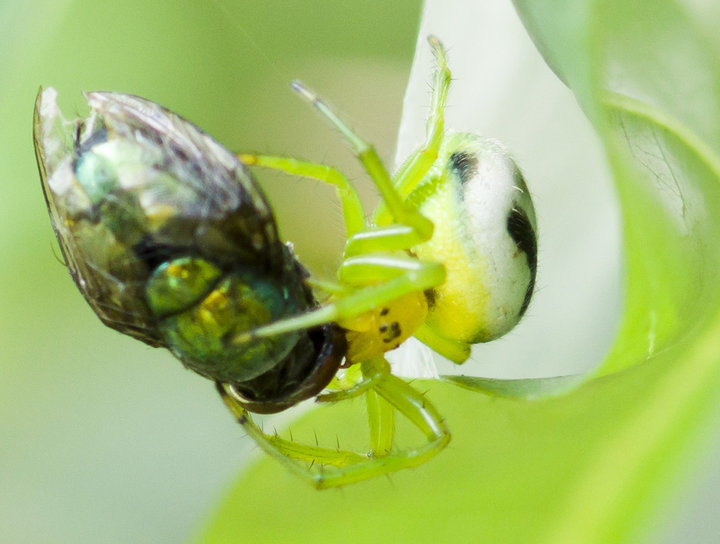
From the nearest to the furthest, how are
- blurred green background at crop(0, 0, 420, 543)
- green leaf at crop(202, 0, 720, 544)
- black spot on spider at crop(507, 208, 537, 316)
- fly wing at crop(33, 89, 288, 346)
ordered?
green leaf at crop(202, 0, 720, 544)
fly wing at crop(33, 89, 288, 346)
black spot on spider at crop(507, 208, 537, 316)
blurred green background at crop(0, 0, 420, 543)

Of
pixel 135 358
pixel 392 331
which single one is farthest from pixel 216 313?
pixel 135 358

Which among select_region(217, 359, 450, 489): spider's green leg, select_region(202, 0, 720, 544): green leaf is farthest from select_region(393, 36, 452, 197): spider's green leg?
select_region(202, 0, 720, 544): green leaf

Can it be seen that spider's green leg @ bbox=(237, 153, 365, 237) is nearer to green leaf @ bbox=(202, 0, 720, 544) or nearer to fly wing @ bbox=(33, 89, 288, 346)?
fly wing @ bbox=(33, 89, 288, 346)

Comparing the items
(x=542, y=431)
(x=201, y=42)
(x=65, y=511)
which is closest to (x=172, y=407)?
(x=65, y=511)

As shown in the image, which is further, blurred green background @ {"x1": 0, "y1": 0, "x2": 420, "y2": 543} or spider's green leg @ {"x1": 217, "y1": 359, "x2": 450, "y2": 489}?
blurred green background @ {"x1": 0, "y1": 0, "x2": 420, "y2": 543}

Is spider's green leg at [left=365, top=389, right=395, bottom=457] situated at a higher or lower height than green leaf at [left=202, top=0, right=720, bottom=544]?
lower

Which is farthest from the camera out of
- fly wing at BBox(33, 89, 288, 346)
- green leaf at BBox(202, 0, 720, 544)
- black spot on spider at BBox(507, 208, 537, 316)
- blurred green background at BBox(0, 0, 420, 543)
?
blurred green background at BBox(0, 0, 420, 543)

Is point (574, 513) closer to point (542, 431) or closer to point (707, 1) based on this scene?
point (542, 431)

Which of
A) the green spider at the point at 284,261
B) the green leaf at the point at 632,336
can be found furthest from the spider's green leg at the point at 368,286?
the green leaf at the point at 632,336
